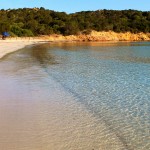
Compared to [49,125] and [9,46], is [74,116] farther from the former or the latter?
[9,46]

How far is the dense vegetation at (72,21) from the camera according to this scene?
107 meters

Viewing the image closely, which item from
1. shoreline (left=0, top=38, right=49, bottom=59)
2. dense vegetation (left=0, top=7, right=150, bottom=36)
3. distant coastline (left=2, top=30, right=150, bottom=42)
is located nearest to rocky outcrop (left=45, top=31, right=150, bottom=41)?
distant coastline (left=2, top=30, right=150, bottom=42)

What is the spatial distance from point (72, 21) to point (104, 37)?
1270cm

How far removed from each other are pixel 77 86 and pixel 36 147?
7573mm

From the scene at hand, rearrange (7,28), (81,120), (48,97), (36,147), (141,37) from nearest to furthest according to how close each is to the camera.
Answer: (36,147)
(81,120)
(48,97)
(7,28)
(141,37)

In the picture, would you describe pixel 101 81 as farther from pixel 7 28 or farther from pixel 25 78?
pixel 7 28

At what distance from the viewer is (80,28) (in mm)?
120938

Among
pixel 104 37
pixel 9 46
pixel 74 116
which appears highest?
pixel 74 116

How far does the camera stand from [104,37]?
403ft

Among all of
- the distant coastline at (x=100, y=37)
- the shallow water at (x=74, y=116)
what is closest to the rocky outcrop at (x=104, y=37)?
the distant coastline at (x=100, y=37)

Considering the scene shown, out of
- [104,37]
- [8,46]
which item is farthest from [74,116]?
[104,37]

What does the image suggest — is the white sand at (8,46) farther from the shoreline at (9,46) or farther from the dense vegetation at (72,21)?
the dense vegetation at (72,21)

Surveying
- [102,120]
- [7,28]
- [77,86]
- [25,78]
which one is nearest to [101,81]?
[77,86]

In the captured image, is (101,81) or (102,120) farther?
(101,81)
